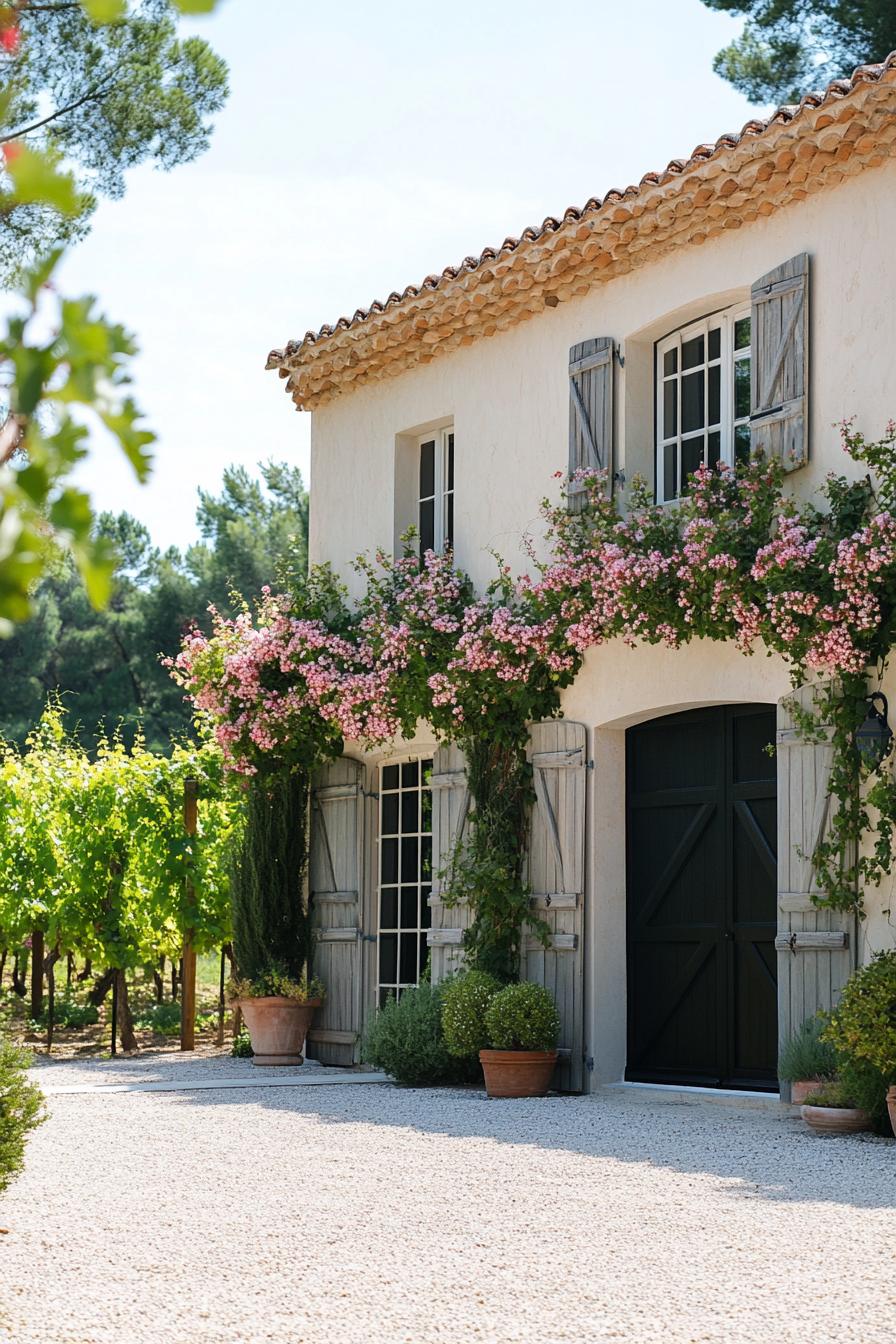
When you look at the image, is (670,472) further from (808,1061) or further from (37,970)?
(37,970)

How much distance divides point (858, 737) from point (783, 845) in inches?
34.5

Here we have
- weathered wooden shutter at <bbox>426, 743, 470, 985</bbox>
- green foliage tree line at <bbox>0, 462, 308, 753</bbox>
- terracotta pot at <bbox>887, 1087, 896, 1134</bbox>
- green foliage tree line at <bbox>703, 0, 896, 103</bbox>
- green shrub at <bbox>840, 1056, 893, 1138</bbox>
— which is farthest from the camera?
green foliage tree line at <bbox>0, 462, 308, 753</bbox>

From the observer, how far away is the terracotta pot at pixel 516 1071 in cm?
959

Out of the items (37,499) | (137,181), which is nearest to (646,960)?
(137,181)

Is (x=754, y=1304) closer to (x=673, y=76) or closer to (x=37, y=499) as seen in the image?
(x=37, y=499)

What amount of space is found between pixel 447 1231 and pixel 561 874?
5.06m

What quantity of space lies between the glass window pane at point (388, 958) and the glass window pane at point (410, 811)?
82 centimetres

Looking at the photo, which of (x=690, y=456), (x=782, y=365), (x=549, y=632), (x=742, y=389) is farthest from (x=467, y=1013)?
(x=782, y=365)

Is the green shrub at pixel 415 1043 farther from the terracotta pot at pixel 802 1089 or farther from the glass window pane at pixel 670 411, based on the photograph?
the glass window pane at pixel 670 411

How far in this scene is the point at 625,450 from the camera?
10.2 metres

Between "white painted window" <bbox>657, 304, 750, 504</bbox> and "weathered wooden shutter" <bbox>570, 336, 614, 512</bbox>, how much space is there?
1.08 feet

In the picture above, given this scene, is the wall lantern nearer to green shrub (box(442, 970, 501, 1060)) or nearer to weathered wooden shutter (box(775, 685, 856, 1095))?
weathered wooden shutter (box(775, 685, 856, 1095))

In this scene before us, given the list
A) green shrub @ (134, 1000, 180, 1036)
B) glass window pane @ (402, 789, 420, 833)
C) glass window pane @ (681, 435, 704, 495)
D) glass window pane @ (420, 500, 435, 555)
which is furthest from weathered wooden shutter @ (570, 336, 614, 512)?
green shrub @ (134, 1000, 180, 1036)

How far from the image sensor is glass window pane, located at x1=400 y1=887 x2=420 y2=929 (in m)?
11.9
